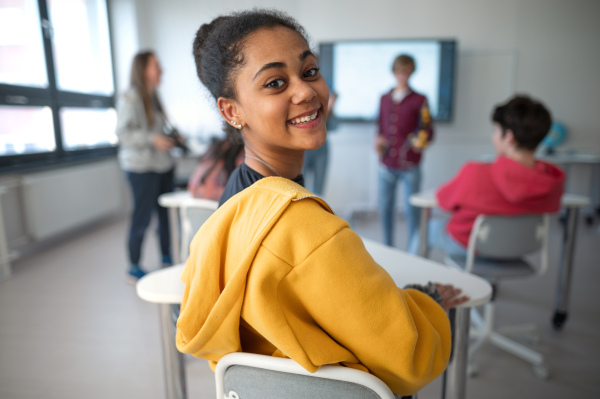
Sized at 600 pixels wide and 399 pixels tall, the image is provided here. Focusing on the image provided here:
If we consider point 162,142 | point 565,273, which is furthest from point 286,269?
point 162,142

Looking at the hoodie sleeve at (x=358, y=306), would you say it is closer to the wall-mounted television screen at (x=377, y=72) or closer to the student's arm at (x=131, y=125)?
the student's arm at (x=131, y=125)

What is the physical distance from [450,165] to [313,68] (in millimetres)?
4193

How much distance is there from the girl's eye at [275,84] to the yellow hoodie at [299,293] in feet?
0.68

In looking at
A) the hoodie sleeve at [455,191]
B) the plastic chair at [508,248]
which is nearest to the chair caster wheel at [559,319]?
the plastic chair at [508,248]

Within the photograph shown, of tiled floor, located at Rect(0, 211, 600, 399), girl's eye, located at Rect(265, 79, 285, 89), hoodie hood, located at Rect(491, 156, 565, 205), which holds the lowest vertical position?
tiled floor, located at Rect(0, 211, 600, 399)

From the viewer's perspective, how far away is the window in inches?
133

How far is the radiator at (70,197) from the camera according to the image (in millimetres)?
3434

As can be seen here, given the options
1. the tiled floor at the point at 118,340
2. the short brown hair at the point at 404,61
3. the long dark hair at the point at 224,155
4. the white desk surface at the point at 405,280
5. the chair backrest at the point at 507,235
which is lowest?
the tiled floor at the point at 118,340

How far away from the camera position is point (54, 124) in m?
3.94

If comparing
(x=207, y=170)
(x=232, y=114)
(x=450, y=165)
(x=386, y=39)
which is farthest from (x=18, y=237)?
(x=450, y=165)

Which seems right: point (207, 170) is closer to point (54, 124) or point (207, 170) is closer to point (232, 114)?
point (232, 114)

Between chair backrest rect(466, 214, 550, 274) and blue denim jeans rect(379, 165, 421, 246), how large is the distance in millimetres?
1266

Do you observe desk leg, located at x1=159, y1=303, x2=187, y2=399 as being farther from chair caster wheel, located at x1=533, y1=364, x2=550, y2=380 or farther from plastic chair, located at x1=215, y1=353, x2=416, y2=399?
chair caster wheel, located at x1=533, y1=364, x2=550, y2=380

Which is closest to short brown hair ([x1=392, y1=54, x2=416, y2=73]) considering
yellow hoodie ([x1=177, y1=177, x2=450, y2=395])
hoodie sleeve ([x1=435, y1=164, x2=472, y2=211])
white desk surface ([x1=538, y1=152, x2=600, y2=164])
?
hoodie sleeve ([x1=435, y1=164, x2=472, y2=211])
